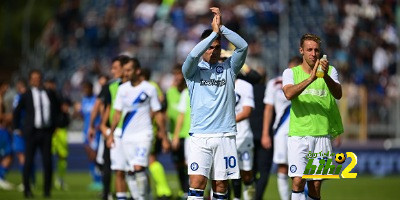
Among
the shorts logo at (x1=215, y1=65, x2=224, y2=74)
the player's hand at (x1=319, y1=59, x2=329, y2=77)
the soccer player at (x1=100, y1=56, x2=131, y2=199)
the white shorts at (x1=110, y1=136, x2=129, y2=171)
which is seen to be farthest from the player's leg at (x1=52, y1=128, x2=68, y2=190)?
the player's hand at (x1=319, y1=59, x2=329, y2=77)

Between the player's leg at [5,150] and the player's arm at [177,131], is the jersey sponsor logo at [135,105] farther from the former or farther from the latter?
the player's leg at [5,150]

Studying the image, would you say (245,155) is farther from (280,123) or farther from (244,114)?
(280,123)

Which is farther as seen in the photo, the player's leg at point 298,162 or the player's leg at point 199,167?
the player's leg at point 298,162

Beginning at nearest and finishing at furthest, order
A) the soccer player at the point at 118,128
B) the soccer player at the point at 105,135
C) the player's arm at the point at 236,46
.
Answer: the player's arm at the point at 236,46
the soccer player at the point at 118,128
the soccer player at the point at 105,135

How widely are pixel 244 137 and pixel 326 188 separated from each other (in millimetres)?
9844

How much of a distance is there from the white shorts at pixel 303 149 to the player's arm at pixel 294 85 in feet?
2.27

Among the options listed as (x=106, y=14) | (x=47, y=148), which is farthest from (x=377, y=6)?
(x=47, y=148)

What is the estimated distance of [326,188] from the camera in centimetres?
2570

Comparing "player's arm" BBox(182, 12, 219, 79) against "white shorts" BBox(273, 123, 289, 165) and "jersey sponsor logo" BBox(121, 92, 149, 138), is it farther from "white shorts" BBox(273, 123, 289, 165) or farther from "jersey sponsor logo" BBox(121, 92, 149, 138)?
"white shorts" BBox(273, 123, 289, 165)

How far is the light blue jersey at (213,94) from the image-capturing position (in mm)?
12609

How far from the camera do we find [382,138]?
30.4 m

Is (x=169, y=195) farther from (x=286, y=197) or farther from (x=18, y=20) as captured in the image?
(x=18, y=20)

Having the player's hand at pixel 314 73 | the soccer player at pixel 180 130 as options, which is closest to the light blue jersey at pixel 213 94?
the player's hand at pixel 314 73

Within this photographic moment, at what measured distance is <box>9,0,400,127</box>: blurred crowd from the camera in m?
32.6
